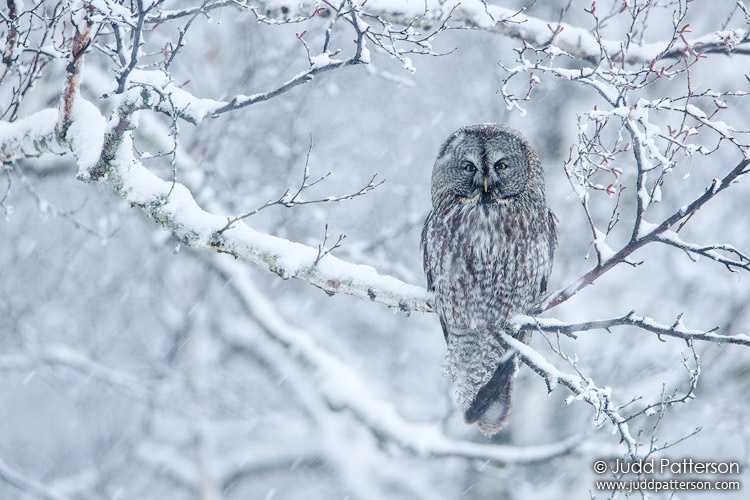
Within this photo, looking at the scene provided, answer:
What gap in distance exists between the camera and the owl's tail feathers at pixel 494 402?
179 inches

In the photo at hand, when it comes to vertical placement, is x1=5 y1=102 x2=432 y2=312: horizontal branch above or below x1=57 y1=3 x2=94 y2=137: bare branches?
below

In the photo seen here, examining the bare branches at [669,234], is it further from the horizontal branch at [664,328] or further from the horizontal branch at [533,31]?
the horizontal branch at [533,31]

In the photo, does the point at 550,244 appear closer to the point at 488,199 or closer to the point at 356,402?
the point at 488,199

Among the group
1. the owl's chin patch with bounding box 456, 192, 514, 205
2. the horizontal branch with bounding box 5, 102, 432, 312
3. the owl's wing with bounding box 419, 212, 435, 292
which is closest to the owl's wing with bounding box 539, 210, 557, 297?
the owl's chin patch with bounding box 456, 192, 514, 205

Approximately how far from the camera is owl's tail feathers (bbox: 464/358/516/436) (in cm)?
454

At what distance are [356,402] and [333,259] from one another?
2588 millimetres

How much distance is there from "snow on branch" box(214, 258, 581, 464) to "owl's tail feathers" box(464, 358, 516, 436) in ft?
3.81

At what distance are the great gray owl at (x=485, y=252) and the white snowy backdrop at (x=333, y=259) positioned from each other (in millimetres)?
345

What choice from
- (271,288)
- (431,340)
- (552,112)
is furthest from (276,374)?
(552,112)

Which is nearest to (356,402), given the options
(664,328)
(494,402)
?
(494,402)

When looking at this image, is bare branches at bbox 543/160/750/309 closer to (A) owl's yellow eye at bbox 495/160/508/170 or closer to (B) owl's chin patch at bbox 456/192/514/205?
(B) owl's chin patch at bbox 456/192/514/205

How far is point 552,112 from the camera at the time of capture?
8141 mm

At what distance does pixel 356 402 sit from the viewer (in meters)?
5.89

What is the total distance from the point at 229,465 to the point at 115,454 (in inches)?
51.4
